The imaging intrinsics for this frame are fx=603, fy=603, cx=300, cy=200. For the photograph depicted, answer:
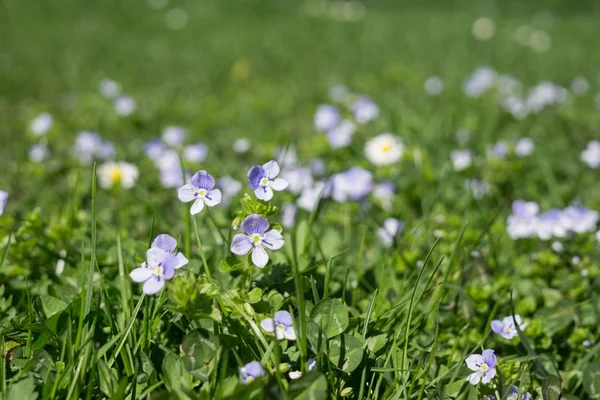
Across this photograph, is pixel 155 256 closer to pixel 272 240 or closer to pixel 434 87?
pixel 272 240

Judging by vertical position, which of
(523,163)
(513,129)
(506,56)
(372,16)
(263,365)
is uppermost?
(263,365)

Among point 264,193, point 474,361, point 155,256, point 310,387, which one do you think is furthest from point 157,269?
point 474,361

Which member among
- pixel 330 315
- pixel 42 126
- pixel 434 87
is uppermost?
pixel 330 315

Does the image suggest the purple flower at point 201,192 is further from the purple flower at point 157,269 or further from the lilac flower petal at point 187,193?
the purple flower at point 157,269

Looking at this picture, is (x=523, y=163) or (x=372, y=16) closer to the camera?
(x=523, y=163)

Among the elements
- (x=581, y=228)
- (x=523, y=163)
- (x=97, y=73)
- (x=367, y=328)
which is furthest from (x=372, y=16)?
(x=367, y=328)

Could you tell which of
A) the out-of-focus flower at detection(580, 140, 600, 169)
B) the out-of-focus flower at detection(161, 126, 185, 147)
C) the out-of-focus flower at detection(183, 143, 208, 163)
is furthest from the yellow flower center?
the out-of-focus flower at detection(580, 140, 600, 169)

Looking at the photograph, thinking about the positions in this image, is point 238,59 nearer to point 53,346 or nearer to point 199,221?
point 199,221
